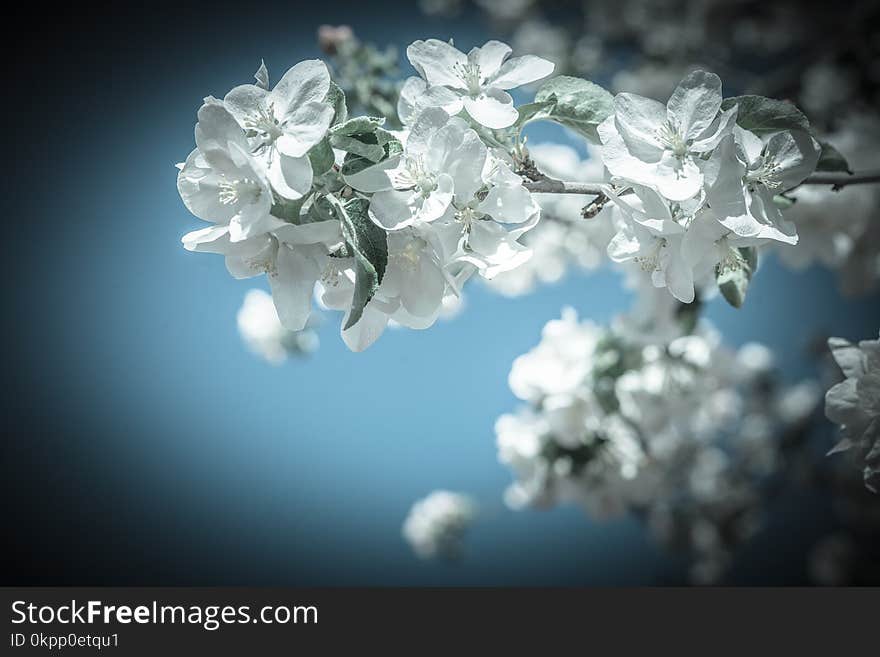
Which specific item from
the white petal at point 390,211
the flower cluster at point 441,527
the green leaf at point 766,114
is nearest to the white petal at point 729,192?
the green leaf at point 766,114

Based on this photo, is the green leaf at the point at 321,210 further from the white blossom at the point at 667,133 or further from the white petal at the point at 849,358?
the white petal at the point at 849,358

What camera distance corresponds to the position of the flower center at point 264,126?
2.22 feet

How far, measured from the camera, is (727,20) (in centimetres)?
311

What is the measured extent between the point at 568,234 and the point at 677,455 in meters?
0.94

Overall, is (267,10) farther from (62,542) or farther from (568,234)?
(62,542)

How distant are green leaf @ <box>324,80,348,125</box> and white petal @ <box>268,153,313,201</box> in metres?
0.11

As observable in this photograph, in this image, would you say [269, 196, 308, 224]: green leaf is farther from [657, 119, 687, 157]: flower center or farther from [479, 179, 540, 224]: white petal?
[657, 119, 687, 157]: flower center

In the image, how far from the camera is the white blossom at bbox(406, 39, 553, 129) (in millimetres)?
769

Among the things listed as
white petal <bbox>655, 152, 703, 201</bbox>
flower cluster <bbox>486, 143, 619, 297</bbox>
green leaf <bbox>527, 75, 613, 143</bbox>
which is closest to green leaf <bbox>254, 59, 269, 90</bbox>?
green leaf <bbox>527, 75, 613, 143</bbox>

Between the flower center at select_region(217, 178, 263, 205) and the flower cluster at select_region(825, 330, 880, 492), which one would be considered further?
the flower cluster at select_region(825, 330, 880, 492)

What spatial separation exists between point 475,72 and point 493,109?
0.20 feet

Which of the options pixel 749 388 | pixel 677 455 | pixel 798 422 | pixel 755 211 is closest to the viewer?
pixel 755 211

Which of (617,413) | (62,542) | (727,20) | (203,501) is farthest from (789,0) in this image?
(62,542)

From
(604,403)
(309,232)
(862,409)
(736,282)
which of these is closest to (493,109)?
(309,232)
